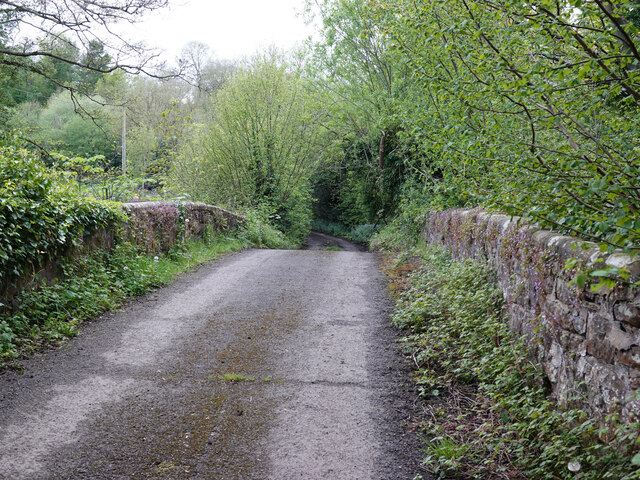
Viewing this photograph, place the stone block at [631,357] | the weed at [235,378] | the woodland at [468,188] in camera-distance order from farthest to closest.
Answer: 1. the weed at [235,378]
2. the woodland at [468,188]
3. the stone block at [631,357]

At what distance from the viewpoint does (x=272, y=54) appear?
19734mm

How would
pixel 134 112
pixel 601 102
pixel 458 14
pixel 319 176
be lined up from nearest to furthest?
pixel 601 102 < pixel 458 14 < pixel 134 112 < pixel 319 176

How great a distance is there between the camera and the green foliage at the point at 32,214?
4977 millimetres

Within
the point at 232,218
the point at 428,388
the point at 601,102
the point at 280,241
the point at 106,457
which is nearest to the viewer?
the point at 106,457

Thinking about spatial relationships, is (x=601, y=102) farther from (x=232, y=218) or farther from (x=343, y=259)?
(x=232, y=218)

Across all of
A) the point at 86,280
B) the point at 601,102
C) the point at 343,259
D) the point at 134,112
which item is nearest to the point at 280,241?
the point at 343,259

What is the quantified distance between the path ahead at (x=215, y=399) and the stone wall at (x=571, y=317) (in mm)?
1126

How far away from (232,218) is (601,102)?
13.2 metres

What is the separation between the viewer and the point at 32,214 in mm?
5332

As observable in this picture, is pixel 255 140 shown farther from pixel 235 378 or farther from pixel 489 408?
pixel 489 408

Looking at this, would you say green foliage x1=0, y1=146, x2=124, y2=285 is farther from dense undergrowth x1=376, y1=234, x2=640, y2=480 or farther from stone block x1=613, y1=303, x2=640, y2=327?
stone block x1=613, y1=303, x2=640, y2=327

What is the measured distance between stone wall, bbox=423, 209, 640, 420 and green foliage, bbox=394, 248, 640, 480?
13cm

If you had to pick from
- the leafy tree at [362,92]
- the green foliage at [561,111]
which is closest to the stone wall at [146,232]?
the green foliage at [561,111]

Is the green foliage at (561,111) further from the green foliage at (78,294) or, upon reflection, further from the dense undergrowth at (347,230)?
the dense undergrowth at (347,230)
